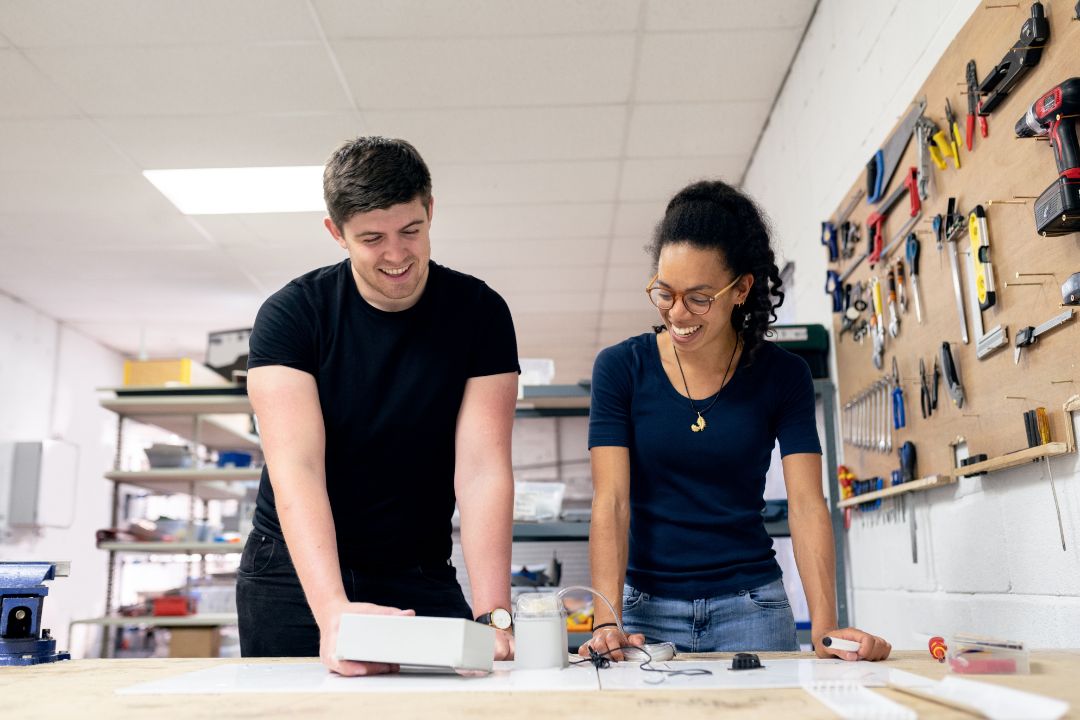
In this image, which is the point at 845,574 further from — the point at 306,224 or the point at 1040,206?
the point at 306,224

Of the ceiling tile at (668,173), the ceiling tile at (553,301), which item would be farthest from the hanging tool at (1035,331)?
the ceiling tile at (553,301)

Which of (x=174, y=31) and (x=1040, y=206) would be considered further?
(x=174, y=31)

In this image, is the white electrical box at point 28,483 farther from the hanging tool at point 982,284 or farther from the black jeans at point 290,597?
the hanging tool at point 982,284

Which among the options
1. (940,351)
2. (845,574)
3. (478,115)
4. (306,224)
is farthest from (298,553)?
(306,224)

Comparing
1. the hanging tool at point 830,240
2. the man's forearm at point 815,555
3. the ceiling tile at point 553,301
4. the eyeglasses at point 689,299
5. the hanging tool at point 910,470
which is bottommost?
the man's forearm at point 815,555

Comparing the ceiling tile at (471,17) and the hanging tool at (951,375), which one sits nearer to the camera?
the hanging tool at (951,375)

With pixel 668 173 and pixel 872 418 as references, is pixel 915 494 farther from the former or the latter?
pixel 668 173

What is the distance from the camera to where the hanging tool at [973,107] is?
1558 mm

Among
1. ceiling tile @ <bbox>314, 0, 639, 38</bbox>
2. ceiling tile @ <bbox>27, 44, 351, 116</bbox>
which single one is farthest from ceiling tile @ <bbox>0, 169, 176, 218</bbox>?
ceiling tile @ <bbox>314, 0, 639, 38</bbox>

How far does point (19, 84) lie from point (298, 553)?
2.70 m

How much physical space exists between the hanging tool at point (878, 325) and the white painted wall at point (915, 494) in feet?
1.02

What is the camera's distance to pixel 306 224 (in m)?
4.52

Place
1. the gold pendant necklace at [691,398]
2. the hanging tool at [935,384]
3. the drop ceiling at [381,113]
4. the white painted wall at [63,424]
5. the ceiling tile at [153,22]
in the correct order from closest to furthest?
the gold pendant necklace at [691,398] → the hanging tool at [935,384] → the ceiling tile at [153,22] → the drop ceiling at [381,113] → the white painted wall at [63,424]

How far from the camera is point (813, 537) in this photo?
54.5 inches
